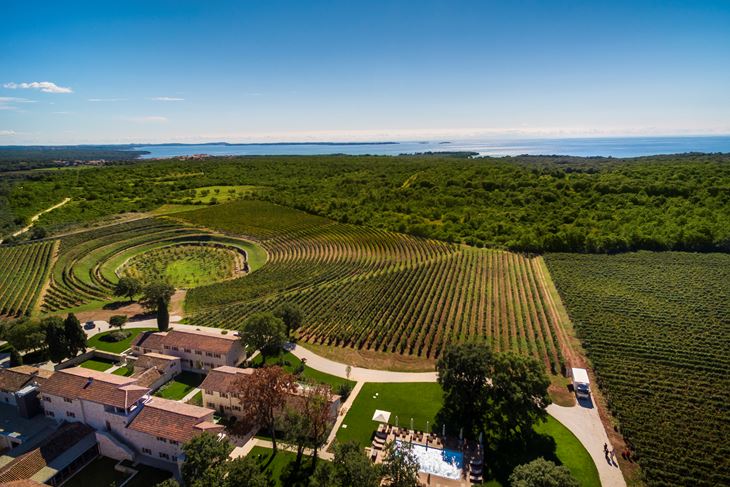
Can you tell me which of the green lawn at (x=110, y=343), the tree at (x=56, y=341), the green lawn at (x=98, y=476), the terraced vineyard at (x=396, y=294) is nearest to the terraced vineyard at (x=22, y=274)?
the green lawn at (x=110, y=343)

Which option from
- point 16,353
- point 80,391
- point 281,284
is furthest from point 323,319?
point 16,353

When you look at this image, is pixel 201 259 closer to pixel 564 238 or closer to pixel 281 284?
pixel 281 284

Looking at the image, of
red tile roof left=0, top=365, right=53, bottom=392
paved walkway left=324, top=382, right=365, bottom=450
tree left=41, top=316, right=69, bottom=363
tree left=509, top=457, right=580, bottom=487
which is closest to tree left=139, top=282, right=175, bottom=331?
tree left=41, top=316, right=69, bottom=363

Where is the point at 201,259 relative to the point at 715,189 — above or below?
below

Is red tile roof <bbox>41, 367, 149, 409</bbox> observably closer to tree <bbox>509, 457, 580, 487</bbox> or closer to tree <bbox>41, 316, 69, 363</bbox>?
tree <bbox>41, 316, 69, 363</bbox>

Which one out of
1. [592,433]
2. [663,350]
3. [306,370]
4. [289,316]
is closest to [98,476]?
[306,370]

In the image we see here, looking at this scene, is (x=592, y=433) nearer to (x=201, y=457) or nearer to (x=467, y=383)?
(x=467, y=383)
